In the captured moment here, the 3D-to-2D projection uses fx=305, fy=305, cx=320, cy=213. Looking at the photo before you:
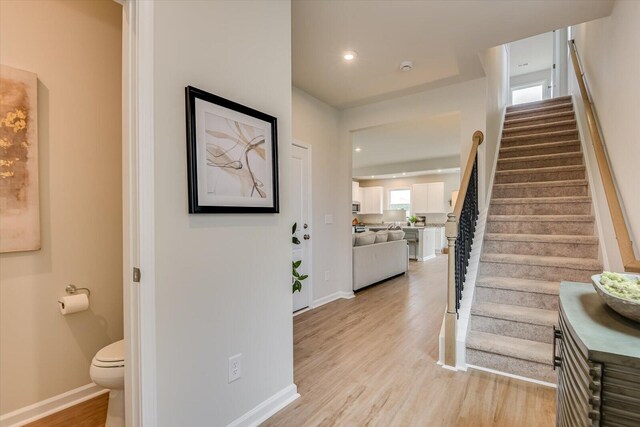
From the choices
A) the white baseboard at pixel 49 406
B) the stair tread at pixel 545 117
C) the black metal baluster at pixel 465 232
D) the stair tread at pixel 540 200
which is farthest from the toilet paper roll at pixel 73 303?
the stair tread at pixel 545 117

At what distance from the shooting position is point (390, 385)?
6.83 feet

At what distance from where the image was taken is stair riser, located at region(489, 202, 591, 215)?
310 cm

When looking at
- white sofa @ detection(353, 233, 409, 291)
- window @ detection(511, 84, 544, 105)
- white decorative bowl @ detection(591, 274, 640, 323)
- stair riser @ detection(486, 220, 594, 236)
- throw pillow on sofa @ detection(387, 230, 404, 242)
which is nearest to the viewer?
white decorative bowl @ detection(591, 274, 640, 323)

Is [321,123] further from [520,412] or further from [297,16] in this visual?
[520,412]

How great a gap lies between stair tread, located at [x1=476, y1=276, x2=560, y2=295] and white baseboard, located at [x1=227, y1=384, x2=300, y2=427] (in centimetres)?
182

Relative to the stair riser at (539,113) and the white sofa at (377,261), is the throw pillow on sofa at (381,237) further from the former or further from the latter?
the stair riser at (539,113)

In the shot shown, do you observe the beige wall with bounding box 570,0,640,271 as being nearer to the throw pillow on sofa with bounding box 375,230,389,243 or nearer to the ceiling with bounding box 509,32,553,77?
the throw pillow on sofa with bounding box 375,230,389,243

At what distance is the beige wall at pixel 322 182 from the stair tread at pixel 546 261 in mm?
1860

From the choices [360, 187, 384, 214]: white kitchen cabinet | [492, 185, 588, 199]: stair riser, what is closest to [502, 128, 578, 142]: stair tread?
[492, 185, 588, 199]: stair riser

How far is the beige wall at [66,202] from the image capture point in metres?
1.76

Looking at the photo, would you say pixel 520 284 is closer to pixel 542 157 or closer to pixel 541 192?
pixel 541 192

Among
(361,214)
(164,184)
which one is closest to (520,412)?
(164,184)

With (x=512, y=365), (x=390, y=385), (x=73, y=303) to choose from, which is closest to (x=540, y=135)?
(x=512, y=365)

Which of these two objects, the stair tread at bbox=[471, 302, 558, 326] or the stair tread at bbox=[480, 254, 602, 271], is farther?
the stair tread at bbox=[480, 254, 602, 271]
